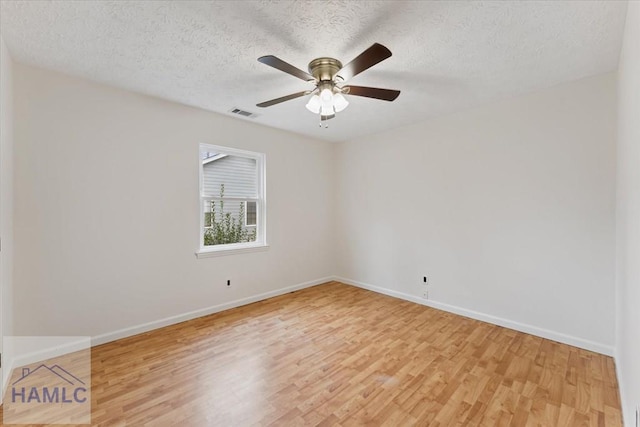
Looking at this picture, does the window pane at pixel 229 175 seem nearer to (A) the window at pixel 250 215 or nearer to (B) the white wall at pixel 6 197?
(A) the window at pixel 250 215

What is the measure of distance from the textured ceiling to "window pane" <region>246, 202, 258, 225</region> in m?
1.66

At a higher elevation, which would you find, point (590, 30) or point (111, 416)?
point (590, 30)

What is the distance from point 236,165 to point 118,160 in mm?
1433

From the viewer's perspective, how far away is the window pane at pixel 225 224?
372 centimetres

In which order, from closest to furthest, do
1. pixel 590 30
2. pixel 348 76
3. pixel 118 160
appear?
1. pixel 590 30
2. pixel 348 76
3. pixel 118 160

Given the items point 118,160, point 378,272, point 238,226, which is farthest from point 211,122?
point 378,272

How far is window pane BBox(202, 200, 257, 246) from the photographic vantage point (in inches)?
147

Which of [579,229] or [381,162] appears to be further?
[381,162]

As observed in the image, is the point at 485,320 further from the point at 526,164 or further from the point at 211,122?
the point at 211,122

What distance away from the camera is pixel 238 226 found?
13.3ft

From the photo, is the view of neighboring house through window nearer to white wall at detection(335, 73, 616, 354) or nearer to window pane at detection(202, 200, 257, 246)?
window pane at detection(202, 200, 257, 246)

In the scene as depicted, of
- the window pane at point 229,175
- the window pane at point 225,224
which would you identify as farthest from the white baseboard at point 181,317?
the window pane at point 229,175

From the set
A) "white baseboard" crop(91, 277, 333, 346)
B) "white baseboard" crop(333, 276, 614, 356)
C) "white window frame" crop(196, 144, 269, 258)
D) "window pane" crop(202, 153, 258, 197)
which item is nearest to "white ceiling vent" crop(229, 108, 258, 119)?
"white window frame" crop(196, 144, 269, 258)

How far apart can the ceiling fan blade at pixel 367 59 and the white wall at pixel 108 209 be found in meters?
2.25
